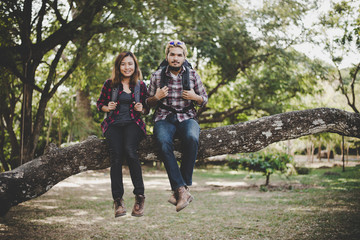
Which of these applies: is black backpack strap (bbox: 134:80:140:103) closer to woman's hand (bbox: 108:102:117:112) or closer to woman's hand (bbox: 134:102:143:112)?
woman's hand (bbox: 134:102:143:112)

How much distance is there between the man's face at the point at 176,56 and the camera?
4004mm

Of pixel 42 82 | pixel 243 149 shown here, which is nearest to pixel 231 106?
pixel 42 82

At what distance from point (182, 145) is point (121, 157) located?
795 mm

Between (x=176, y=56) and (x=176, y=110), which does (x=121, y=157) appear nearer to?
(x=176, y=110)

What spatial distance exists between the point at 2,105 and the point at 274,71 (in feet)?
36.9

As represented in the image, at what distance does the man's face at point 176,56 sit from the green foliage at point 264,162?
369 inches

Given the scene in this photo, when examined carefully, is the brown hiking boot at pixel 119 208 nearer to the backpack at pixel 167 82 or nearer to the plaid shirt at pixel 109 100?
the plaid shirt at pixel 109 100

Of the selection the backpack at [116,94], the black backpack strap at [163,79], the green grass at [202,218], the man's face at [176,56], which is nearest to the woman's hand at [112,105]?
the backpack at [116,94]

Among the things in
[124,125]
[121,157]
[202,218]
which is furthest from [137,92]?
[202,218]

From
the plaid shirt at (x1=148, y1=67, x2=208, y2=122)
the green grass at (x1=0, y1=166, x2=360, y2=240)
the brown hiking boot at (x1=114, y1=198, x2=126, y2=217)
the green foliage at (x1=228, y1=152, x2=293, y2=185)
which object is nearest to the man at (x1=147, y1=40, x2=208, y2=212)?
the plaid shirt at (x1=148, y1=67, x2=208, y2=122)

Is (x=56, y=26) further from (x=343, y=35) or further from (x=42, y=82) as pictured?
(x=343, y=35)

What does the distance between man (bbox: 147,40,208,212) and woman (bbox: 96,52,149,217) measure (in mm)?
249

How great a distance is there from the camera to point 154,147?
4070 millimetres

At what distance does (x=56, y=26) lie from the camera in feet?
31.9
